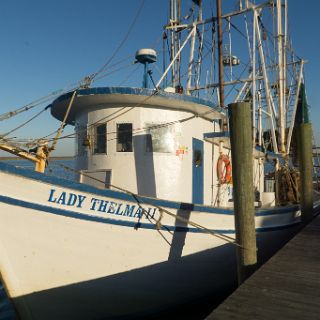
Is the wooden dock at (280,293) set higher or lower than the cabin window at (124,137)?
lower

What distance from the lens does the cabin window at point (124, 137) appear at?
7.88m

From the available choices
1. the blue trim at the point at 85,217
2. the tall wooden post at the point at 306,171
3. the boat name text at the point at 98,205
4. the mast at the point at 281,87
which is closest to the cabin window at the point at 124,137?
the boat name text at the point at 98,205

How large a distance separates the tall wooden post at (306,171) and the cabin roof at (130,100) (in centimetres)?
313

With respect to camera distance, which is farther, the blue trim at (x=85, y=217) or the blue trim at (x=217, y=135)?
the blue trim at (x=217, y=135)

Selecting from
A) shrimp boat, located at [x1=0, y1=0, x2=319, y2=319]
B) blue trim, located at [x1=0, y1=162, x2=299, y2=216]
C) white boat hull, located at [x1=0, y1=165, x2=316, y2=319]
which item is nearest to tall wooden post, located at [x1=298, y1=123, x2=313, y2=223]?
shrimp boat, located at [x1=0, y1=0, x2=319, y2=319]

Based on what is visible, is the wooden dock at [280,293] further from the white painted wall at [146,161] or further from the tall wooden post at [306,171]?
the tall wooden post at [306,171]

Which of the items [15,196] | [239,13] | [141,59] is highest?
[239,13]

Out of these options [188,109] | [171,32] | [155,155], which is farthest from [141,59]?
[171,32]

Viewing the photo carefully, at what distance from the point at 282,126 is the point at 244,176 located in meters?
6.05

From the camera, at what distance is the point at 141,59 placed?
848cm

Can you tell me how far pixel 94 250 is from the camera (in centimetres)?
574

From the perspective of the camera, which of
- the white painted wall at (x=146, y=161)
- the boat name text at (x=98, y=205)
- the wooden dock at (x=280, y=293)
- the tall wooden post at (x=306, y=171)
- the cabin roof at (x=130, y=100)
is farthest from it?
the tall wooden post at (x=306, y=171)

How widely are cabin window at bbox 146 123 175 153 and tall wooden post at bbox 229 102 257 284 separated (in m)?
1.88

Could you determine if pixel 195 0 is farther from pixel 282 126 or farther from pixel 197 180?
pixel 197 180
